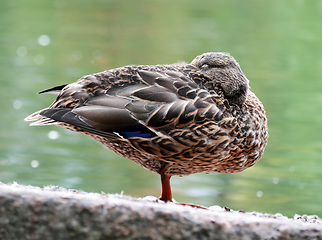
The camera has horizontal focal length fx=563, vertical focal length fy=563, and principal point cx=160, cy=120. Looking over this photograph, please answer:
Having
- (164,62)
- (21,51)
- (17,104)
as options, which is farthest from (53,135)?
(21,51)

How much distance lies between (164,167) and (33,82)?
29.6 ft

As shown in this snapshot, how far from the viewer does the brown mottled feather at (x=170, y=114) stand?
3338mm

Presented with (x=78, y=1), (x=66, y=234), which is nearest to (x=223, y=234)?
(x=66, y=234)

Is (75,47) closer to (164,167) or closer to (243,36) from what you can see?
(243,36)

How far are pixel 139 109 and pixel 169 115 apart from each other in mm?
183

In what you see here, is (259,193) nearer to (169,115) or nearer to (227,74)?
(227,74)

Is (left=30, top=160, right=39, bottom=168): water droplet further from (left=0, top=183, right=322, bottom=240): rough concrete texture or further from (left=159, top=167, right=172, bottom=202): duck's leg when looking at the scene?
(left=0, top=183, right=322, bottom=240): rough concrete texture

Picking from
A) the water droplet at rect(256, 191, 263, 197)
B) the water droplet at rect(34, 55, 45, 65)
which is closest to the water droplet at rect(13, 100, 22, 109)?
the water droplet at rect(34, 55, 45, 65)

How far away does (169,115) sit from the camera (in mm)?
3373

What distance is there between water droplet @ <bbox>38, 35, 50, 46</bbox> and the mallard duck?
41.2ft

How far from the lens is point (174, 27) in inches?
754

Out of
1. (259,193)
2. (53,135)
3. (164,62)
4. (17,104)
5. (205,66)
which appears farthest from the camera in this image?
(164,62)

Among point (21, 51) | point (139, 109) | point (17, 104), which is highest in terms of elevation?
point (21, 51)

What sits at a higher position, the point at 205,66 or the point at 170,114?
the point at 205,66
